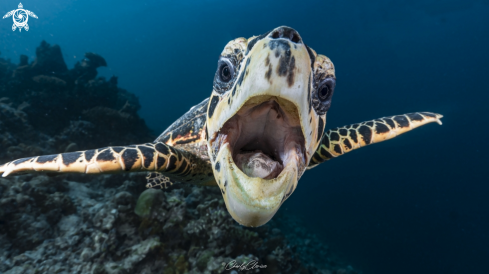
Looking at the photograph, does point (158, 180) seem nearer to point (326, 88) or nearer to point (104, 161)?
point (104, 161)

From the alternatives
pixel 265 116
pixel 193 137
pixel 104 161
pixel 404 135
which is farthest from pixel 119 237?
pixel 404 135

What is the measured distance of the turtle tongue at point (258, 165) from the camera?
154 cm

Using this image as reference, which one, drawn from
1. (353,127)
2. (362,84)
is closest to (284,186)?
(353,127)

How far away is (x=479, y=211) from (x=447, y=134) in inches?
549

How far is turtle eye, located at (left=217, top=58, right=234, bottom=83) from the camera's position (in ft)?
5.07

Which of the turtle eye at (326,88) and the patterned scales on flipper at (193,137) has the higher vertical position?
the turtle eye at (326,88)

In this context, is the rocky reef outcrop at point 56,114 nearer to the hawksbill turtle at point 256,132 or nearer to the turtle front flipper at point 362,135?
the hawksbill turtle at point 256,132

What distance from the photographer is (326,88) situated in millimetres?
1556

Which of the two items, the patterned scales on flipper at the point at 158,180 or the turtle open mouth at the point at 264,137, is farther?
the patterned scales on flipper at the point at 158,180

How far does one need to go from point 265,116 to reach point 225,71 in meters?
0.45

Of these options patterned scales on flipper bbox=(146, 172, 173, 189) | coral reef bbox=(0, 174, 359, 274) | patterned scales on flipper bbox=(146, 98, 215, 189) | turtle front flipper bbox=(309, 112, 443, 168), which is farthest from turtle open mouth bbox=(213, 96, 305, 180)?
patterned scales on flipper bbox=(146, 172, 173, 189)

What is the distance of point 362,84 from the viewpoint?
52.0 metres

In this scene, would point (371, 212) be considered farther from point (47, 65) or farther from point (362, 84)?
point (47, 65)

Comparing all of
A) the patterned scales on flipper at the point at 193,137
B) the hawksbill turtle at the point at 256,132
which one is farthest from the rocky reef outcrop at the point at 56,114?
the hawksbill turtle at the point at 256,132
